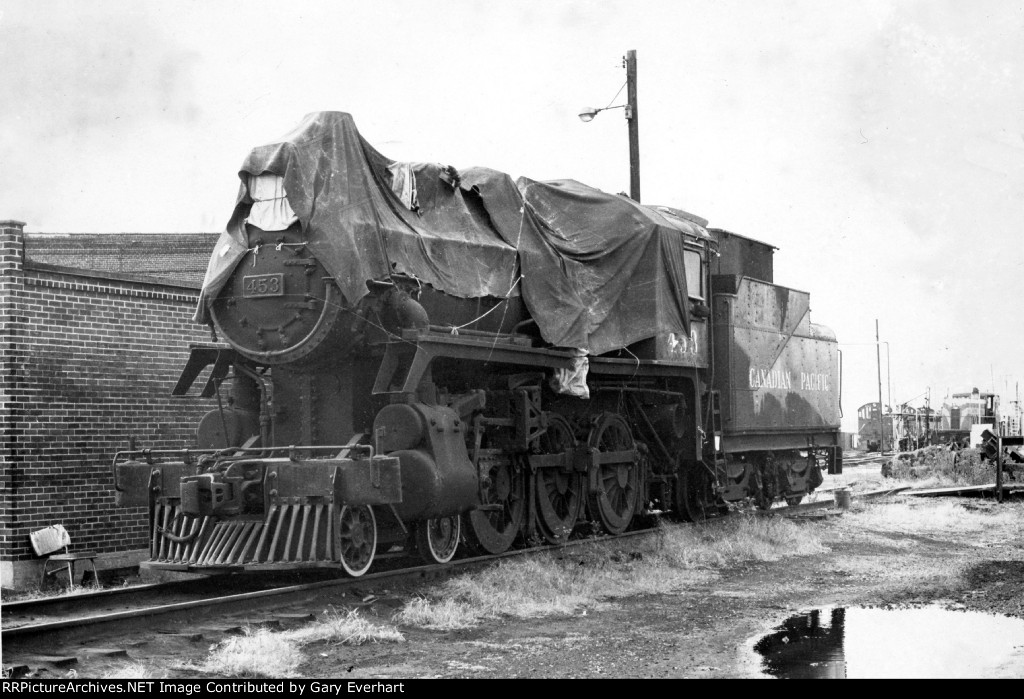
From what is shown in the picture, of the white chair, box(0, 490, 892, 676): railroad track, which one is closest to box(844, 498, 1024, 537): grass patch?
box(0, 490, 892, 676): railroad track

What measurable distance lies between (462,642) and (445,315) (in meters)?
3.50

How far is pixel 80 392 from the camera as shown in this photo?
34.4 feet

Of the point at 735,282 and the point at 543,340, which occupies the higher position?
the point at 735,282

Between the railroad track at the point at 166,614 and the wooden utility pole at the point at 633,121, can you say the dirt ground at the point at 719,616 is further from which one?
the wooden utility pole at the point at 633,121

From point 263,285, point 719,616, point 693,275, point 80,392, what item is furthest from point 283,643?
point 693,275

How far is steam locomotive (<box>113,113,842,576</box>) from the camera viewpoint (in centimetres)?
852

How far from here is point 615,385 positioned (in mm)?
12320

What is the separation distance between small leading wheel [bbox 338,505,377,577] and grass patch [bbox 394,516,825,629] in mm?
639

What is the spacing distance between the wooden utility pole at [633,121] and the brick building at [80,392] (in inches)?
326

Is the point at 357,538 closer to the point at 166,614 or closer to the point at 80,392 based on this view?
the point at 166,614

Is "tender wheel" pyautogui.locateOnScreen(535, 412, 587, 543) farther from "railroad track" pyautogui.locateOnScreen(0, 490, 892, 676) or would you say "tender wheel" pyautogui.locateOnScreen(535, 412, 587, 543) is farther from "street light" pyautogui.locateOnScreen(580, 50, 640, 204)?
"street light" pyautogui.locateOnScreen(580, 50, 640, 204)

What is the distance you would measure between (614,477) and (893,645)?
19.0 feet
